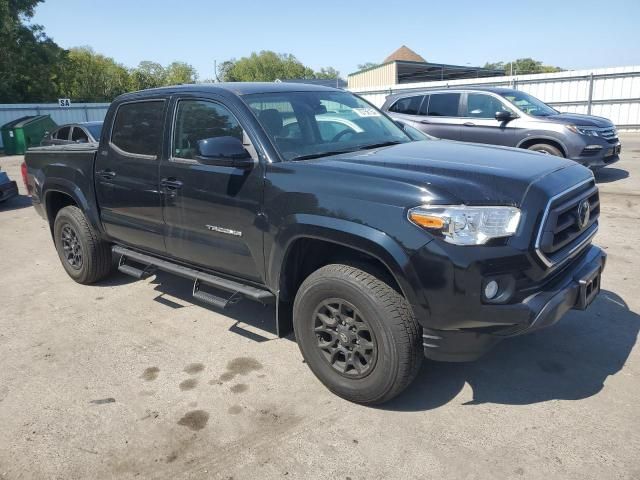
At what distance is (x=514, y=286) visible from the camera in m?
2.73

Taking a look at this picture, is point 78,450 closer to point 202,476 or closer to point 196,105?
point 202,476

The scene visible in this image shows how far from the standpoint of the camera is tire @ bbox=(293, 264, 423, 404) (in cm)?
293

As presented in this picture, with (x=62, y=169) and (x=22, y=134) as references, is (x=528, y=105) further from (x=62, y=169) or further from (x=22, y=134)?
(x=22, y=134)

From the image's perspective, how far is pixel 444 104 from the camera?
10.8m

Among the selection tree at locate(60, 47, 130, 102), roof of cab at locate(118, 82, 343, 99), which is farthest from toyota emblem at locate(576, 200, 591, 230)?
tree at locate(60, 47, 130, 102)

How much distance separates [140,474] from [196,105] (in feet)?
8.43

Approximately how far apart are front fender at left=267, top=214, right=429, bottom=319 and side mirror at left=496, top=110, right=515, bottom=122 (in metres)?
7.69

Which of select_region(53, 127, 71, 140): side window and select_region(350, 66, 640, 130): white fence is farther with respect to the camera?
select_region(350, 66, 640, 130): white fence

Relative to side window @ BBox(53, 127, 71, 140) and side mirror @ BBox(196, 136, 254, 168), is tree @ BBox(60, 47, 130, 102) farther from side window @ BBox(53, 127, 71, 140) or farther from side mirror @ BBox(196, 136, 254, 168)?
side mirror @ BBox(196, 136, 254, 168)

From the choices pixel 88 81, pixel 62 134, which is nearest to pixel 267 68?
pixel 88 81

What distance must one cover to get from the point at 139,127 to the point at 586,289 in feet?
11.7

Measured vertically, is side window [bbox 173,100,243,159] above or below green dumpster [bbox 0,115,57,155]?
above

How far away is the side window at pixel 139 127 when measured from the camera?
4.32 metres

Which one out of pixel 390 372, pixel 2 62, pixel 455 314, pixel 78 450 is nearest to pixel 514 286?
pixel 455 314
